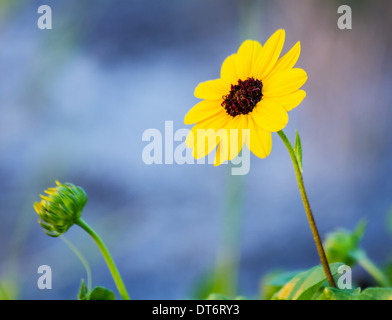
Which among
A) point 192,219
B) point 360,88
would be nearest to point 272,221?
point 192,219

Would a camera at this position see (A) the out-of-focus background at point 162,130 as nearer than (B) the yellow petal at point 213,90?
No

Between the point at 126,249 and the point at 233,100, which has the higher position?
the point at 233,100

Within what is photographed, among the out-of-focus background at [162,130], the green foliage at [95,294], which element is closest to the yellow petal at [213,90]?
the out-of-focus background at [162,130]

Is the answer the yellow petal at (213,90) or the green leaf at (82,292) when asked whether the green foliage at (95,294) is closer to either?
the green leaf at (82,292)

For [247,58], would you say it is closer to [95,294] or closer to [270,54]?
[270,54]

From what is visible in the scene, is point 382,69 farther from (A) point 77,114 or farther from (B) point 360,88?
(A) point 77,114

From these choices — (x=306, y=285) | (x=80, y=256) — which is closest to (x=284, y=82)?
(x=306, y=285)
